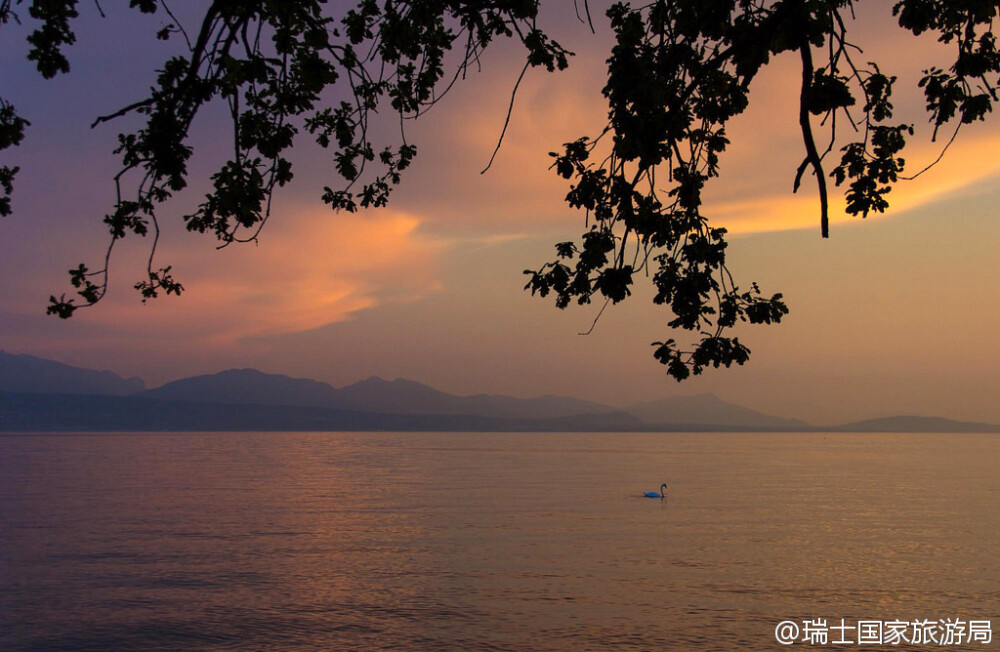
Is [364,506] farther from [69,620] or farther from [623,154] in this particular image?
[623,154]

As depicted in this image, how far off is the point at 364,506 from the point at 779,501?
986 inches

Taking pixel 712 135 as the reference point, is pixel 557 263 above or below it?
below

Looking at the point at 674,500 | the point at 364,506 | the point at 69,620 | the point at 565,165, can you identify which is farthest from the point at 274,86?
the point at 674,500

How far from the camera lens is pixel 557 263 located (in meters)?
10.1

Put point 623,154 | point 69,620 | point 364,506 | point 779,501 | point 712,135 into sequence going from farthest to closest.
Answer: point 779,501 → point 364,506 → point 69,620 → point 712,135 → point 623,154

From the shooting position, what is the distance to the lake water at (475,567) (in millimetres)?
20516

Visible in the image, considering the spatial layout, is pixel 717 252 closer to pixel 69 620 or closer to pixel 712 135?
pixel 712 135

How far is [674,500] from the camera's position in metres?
53.3

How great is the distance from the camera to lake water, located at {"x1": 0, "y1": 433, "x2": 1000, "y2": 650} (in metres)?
20.5

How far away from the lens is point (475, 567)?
28.4 m

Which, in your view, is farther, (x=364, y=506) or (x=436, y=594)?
(x=364, y=506)

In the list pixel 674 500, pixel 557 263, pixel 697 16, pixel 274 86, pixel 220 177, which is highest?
pixel 697 16

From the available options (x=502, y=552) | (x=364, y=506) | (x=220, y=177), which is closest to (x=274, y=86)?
(x=220, y=177)

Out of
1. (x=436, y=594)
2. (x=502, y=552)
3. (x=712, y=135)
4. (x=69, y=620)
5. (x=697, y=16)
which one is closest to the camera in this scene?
(x=697, y=16)
